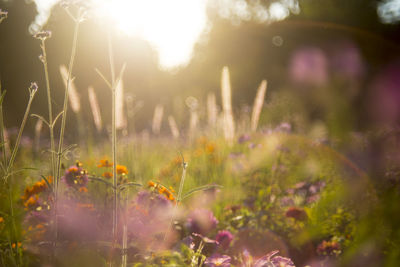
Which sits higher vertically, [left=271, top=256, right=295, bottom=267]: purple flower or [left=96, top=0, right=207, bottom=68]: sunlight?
[left=96, top=0, right=207, bottom=68]: sunlight

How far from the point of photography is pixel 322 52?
1348 cm

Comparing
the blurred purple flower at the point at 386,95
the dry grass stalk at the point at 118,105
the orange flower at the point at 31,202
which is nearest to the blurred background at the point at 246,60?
the blurred purple flower at the point at 386,95

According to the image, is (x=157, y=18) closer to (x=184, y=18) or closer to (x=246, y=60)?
(x=184, y=18)

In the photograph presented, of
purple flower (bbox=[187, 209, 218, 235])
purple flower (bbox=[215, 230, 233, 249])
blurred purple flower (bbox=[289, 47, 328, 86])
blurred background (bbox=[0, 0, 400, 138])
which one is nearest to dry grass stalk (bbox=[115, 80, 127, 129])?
purple flower (bbox=[187, 209, 218, 235])

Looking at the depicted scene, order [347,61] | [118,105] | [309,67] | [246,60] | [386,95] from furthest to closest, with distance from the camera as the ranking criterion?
[246,60] → [309,67] → [347,61] → [386,95] → [118,105]

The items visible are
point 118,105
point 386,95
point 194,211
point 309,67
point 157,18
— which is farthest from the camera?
point 309,67

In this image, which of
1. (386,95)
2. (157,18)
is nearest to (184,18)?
(157,18)

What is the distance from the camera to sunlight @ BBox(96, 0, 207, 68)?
1155mm

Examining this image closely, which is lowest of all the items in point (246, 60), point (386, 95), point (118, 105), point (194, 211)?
point (194, 211)

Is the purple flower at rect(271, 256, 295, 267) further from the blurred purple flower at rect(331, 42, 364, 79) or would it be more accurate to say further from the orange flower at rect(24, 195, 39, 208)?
the blurred purple flower at rect(331, 42, 364, 79)

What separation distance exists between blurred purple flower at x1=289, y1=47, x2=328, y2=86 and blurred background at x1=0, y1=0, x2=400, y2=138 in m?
0.05

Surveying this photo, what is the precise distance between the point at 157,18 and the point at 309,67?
36.7 feet

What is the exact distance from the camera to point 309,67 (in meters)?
13.2

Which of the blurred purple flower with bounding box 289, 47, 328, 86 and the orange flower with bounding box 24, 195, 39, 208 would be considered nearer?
the orange flower with bounding box 24, 195, 39, 208
